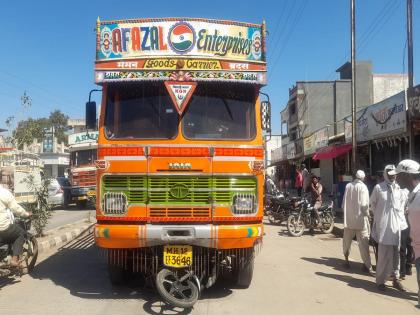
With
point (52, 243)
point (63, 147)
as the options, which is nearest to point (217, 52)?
point (52, 243)

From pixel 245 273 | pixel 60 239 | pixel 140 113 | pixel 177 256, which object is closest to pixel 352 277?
pixel 245 273

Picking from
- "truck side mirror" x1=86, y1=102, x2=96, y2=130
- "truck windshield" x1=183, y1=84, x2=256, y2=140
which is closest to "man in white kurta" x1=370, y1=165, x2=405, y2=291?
"truck windshield" x1=183, y1=84, x2=256, y2=140

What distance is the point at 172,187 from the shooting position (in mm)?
5664

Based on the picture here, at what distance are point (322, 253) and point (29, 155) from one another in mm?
9556

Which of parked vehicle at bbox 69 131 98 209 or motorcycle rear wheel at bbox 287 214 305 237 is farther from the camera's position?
parked vehicle at bbox 69 131 98 209

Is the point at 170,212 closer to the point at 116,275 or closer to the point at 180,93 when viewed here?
the point at 116,275

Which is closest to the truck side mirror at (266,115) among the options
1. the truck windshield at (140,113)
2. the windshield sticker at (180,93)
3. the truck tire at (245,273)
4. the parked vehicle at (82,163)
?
the windshield sticker at (180,93)

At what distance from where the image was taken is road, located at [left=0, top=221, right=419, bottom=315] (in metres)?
5.48

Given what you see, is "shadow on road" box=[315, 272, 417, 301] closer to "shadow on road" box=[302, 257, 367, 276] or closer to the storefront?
"shadow on road" box=[302, 257, 367, 276]

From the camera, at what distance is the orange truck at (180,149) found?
5617 millimetres

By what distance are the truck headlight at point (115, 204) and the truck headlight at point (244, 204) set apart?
1.36 metres

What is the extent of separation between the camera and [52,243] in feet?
34.1

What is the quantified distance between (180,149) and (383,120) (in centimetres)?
1031

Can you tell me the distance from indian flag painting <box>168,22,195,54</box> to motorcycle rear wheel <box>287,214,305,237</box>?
304 inches
